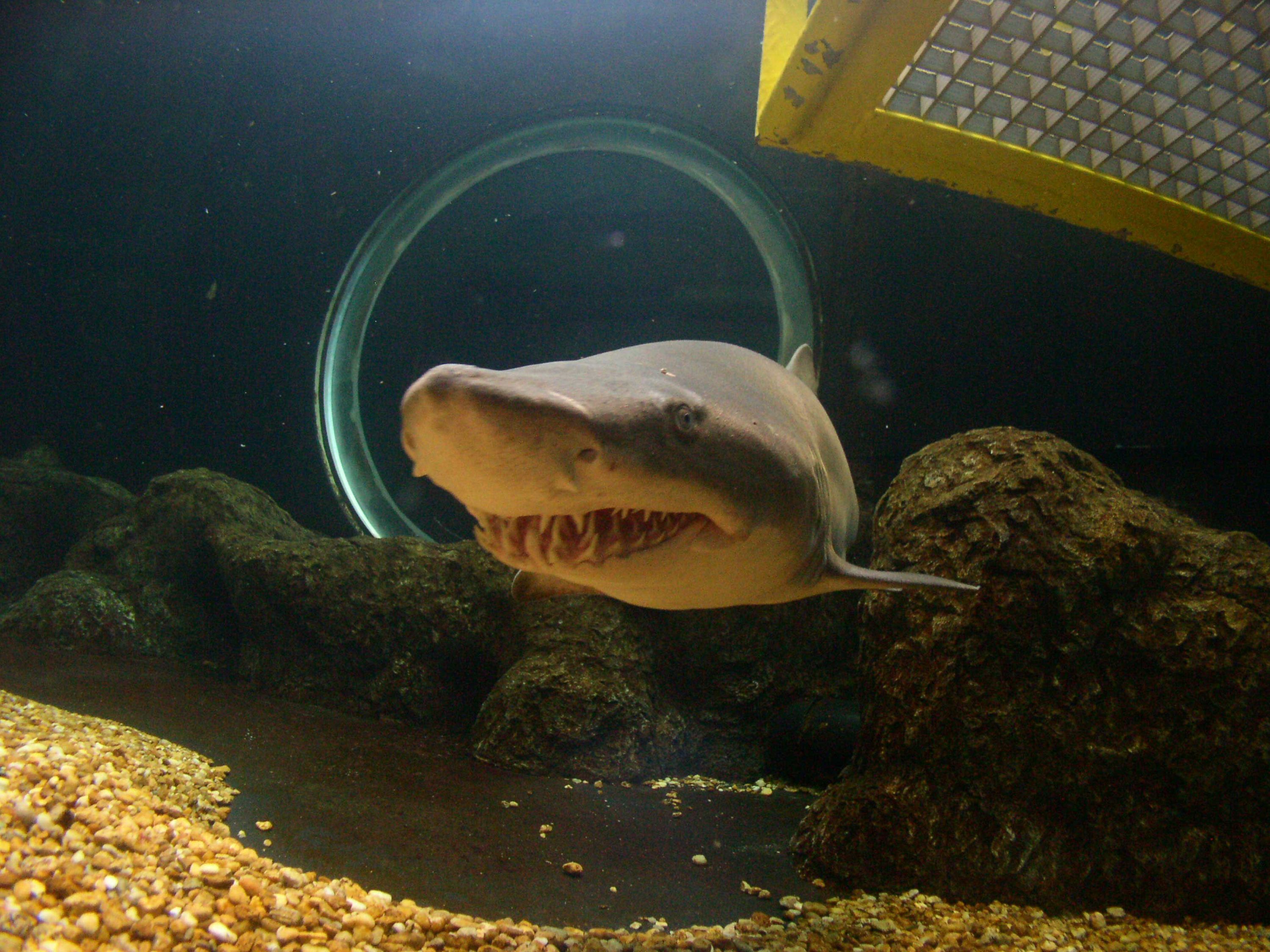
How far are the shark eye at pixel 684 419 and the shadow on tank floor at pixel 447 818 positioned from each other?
5.34ft

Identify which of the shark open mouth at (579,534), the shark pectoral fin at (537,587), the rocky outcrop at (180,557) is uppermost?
the shark open mouth at (579,534)

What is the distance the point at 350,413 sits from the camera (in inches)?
296

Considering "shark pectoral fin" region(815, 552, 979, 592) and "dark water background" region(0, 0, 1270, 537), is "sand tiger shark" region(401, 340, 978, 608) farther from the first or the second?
"dark water background" region(0, 0, 1270, 537)

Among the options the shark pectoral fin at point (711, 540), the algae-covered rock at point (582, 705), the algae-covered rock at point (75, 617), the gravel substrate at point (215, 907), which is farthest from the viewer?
the algae-covered rock at point (75, 617)

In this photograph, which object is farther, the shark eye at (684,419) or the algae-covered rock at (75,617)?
the algae-covered rock at (75,617)

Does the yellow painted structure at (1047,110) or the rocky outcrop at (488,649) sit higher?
the yellow painted structure at (1047,110)

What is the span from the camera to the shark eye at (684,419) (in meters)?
1.55

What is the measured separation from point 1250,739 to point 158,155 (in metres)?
10.1

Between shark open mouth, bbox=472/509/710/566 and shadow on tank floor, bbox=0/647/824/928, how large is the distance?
1.25m

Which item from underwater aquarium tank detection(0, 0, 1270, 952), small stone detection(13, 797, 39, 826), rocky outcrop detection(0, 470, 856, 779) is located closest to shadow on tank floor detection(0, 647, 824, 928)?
underwater aquarium tank detection(0, 0, 1270, 952)

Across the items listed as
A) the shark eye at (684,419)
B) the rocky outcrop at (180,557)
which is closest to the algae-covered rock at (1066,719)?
the shark eye at (684,419)

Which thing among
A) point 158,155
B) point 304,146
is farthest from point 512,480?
point 158,155

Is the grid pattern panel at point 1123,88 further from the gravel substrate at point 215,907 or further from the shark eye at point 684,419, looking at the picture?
the gravel substrate at point 215,907

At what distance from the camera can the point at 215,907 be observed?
144 centimetres
